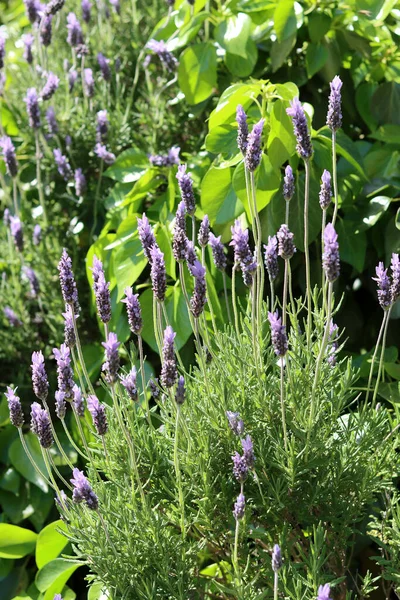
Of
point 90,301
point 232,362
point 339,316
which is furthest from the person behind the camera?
point 90,301

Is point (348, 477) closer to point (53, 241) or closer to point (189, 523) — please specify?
point (189, 523)

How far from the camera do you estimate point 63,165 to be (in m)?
2.39

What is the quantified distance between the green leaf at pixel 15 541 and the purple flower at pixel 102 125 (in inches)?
44.6

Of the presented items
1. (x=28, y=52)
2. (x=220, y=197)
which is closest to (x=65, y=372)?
(x=220, y=197)

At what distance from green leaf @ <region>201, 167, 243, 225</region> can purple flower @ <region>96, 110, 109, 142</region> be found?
0.66 m

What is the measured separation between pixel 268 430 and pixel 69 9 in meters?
2.37

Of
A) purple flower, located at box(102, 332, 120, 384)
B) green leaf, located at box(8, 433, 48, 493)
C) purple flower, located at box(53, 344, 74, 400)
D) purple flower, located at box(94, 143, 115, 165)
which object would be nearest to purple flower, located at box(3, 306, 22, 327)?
green leaf, located at box(8, 433, 48, 493)

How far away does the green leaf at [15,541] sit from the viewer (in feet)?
6.89

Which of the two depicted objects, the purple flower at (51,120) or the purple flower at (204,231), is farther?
the purple flower at (51,120)

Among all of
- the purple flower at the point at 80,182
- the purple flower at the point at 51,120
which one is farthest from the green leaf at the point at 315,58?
the purple flower at the point at 51,120

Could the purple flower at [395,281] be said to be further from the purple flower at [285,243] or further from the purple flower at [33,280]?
the purple flower at [33,280]

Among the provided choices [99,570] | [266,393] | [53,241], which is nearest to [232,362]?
[266,393]

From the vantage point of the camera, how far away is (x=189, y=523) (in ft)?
4.63

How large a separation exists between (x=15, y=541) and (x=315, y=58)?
1.52 m
